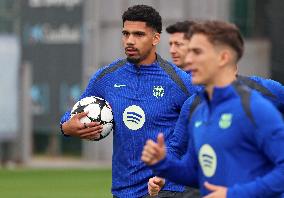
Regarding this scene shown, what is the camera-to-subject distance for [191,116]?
25.3 ft

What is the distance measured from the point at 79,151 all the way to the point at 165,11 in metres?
5.61

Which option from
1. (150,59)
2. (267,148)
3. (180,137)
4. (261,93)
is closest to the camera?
(267,148)

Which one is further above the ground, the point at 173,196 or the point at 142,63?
the point at 142,63

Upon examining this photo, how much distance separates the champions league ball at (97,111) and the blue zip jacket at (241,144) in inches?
105

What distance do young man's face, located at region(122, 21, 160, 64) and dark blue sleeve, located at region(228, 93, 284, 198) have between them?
3.13 metres

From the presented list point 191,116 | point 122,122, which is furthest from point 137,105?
point 191,116

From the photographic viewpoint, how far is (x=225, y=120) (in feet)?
23.4

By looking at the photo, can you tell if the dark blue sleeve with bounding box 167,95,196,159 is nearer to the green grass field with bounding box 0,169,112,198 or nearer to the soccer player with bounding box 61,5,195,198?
the soccer player with bounding box 61,5,195,198

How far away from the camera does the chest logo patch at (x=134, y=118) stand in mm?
10031

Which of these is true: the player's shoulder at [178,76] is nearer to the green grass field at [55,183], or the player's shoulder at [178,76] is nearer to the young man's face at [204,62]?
the young man's face at [204,62]

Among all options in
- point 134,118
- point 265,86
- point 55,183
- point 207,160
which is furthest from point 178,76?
point 55,183

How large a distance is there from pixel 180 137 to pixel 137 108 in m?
1.02

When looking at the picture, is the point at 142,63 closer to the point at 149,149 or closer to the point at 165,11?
the point at 149,149

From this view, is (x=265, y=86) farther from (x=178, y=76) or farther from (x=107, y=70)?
(x=107, y=70)
